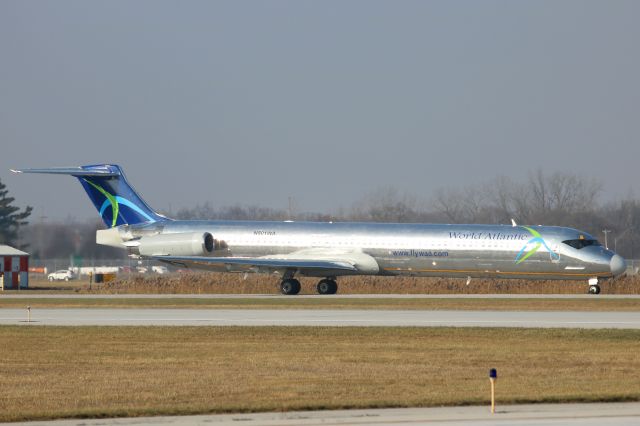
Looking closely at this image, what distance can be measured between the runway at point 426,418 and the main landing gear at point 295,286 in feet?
121

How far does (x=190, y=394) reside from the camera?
56.7ft

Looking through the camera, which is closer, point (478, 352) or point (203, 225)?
point (478, 352)

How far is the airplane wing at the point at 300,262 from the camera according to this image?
51.6m

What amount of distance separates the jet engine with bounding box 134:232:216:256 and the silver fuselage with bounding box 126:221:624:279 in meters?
0.56

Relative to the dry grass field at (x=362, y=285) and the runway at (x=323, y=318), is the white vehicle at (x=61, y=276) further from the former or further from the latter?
the runway at (x=323, y=318)

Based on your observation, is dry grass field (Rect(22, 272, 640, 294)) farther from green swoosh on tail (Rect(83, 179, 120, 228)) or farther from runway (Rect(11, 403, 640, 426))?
runway (Rect(11, 403, 640, 426))

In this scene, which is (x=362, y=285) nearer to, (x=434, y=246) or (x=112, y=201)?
(x=434, y=246)

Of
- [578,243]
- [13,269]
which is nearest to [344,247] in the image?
[578,243]

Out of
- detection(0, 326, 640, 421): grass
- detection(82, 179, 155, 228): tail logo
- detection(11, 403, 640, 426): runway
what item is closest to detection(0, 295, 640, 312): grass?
detection(82, 179, 155, 228): tail logo

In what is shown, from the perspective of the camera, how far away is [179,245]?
176 ft

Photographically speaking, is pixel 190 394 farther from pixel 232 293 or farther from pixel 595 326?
pixel 232 293

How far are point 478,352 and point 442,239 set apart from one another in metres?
27.8

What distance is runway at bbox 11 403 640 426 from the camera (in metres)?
14.3

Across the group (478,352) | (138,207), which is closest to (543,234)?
(138,207)
